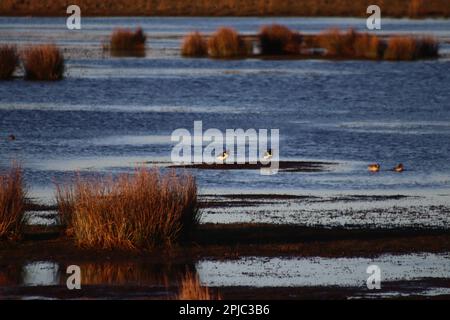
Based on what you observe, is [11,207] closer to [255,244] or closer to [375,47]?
[255,244]

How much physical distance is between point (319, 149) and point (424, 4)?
215ft

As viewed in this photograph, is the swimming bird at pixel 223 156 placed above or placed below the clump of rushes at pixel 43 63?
below

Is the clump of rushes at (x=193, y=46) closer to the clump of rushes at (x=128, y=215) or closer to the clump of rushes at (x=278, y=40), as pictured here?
the clump of rushes at (x=278, y=40)

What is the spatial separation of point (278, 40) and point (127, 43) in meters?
7.02

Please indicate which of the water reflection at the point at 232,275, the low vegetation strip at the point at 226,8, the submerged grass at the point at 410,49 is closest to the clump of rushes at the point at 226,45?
the submerged grass at the point at 410,49

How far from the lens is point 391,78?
1721 inches

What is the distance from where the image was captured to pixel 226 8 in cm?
9000

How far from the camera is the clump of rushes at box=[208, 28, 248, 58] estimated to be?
171 feet

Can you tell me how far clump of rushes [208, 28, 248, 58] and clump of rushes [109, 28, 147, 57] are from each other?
3.90 m

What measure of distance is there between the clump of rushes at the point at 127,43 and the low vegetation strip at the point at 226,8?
93.0 feet

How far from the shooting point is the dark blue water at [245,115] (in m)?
23.2

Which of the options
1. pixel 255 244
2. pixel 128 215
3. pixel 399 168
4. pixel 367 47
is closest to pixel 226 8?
pixel 367 47
